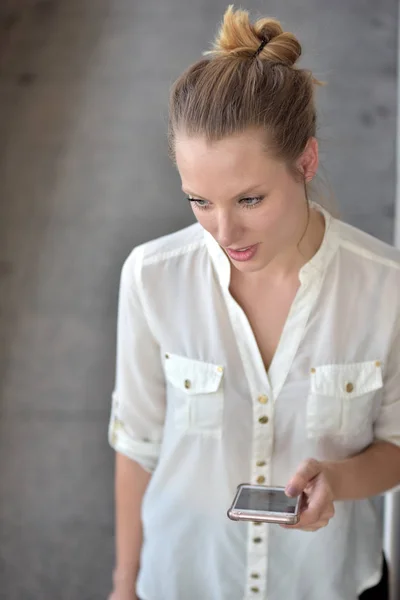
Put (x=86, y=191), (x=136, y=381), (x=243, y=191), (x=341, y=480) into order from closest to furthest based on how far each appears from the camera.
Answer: (x=243, y=191) → (x=341, y=480) → (x=136, y=381) → (x=86, y=191)

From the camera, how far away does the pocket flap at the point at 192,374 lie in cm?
118

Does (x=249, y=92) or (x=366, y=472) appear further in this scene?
(x=366, y=472)

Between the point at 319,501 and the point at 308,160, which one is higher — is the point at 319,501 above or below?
below

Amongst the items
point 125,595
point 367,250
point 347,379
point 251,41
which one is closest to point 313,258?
point 367,250

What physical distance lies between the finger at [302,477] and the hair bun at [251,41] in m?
0.55

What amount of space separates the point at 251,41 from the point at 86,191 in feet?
2.33

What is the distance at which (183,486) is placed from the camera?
3.98ft

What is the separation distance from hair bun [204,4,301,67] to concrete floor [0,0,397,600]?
52cm

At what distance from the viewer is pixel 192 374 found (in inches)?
46.9

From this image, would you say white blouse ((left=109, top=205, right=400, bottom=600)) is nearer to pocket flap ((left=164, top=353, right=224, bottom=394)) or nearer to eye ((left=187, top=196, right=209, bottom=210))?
pocket flap ((left=164, top=353, right=224, bottom=394))

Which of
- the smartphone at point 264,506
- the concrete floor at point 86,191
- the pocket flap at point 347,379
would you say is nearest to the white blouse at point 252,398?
the pocket flap at point 347,379

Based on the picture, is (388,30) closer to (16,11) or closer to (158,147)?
(158,147)

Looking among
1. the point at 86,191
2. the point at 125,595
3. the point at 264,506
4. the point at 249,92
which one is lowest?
the point at 125,595

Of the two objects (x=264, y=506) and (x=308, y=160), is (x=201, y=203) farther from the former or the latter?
(x=264, y=506)
